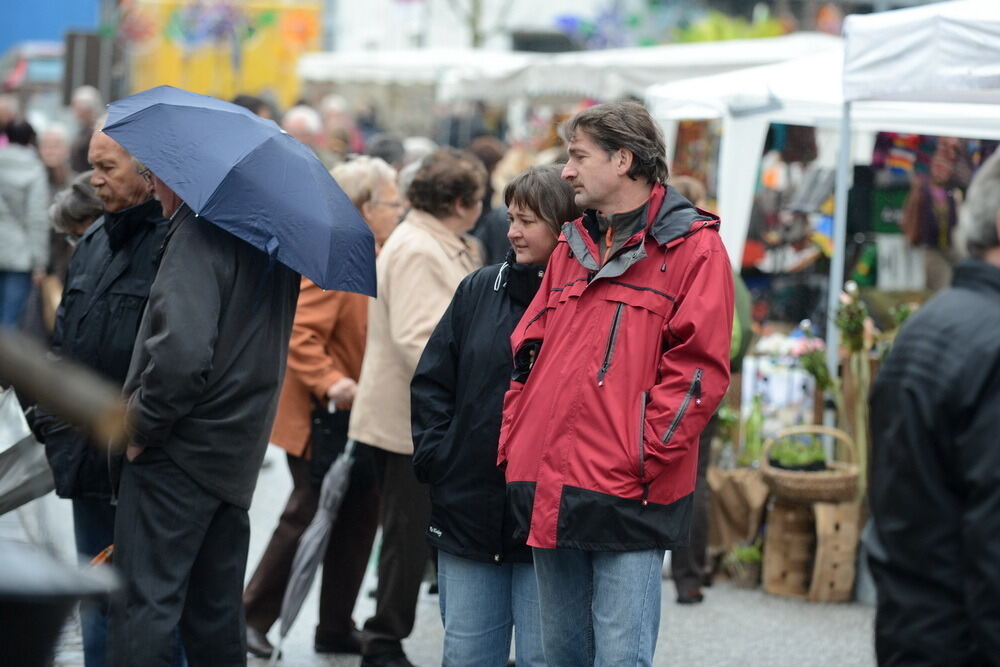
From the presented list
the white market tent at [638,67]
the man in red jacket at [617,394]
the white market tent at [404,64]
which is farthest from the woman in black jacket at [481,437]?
the white market tent at [404,64]

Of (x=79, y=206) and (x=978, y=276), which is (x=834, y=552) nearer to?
(x=79, y=206)

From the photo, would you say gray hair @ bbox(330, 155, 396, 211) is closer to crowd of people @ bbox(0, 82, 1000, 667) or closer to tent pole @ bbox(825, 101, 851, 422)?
crowd of people @ bbox(0, 82, 1000, 667)

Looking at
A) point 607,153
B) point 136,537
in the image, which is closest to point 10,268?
point 136,537

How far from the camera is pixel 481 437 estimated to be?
4.20 metres

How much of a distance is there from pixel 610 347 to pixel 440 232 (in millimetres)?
1766

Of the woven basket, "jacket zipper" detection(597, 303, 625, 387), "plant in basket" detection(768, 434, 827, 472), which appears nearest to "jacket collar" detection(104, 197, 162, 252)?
"jacket zipper" detection(597, 303, 625, 387)

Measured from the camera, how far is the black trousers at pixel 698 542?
6.80 meters

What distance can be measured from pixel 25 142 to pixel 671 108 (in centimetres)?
514

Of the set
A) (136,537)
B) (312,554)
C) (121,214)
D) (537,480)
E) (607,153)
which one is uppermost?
(607,153)

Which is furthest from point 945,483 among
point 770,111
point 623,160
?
point 770,111

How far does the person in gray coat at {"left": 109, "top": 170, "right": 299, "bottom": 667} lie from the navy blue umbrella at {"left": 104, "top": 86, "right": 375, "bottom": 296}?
12 cm

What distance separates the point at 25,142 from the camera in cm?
1089

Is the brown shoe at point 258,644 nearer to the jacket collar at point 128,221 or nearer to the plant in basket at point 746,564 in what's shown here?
the jacket collar at point 128,221

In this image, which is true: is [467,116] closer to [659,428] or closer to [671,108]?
[671,108]
